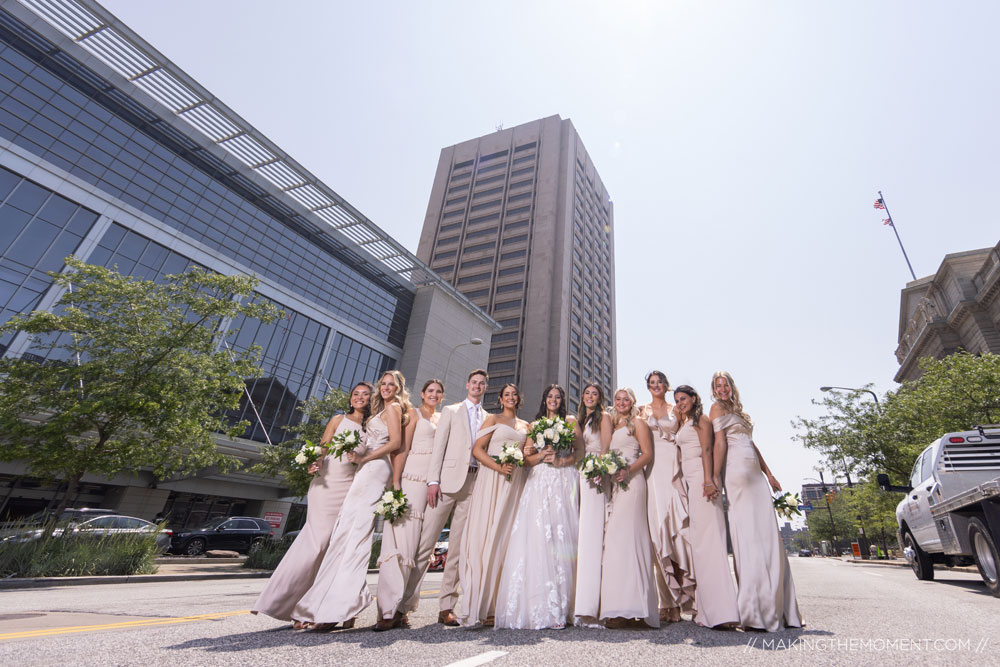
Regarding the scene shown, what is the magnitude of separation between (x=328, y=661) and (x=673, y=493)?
360 centimetres

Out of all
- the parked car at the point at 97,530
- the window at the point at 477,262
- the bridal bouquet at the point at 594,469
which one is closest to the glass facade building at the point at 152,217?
the parked car at the point at 97,530

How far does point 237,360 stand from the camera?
15352 mm

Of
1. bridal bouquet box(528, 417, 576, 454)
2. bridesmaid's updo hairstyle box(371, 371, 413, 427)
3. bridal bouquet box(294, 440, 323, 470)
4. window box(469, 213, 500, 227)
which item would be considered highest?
window box(469, 213, 500, 227)

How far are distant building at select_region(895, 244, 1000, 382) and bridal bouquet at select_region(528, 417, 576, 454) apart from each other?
39924 millimetres

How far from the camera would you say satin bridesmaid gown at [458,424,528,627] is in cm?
416

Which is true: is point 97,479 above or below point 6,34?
below

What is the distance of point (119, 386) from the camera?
12.0m

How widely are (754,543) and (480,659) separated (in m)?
2.96

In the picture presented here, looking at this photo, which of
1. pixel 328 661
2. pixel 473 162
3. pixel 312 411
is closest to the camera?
pixel 328 661

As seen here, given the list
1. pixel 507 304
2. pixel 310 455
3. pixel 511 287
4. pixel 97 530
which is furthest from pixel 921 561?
pixel 511 287

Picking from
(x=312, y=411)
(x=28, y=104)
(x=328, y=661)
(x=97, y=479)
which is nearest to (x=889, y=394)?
(x=312, y=411)

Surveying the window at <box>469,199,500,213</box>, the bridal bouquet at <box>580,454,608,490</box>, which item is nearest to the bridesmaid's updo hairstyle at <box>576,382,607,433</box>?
the bridal bouquet at <box>580,454,608,490</box>

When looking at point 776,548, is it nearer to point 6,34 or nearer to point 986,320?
point 6,34

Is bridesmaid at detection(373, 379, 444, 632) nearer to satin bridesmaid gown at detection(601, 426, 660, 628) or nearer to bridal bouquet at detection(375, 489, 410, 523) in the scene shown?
bridal bouquet at detection(375, 489, 410, 523)
